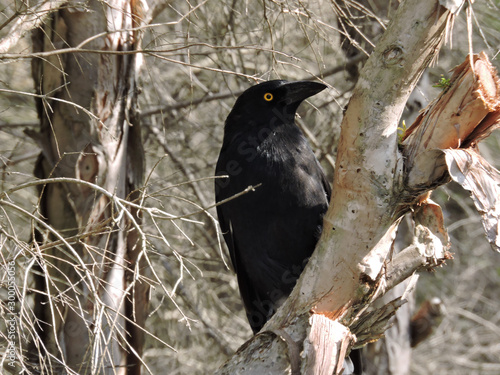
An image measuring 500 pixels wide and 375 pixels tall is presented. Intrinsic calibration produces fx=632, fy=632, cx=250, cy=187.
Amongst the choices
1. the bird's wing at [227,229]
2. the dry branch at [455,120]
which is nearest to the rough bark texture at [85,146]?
the bird's wing at [227,229]

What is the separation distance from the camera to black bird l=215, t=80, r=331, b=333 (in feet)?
11.8

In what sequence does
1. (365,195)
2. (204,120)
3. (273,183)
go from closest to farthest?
1. (365,195)
2. (273,183)
3. (204,120)

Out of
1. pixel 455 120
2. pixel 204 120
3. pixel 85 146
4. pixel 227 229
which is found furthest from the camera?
pixel 204 120

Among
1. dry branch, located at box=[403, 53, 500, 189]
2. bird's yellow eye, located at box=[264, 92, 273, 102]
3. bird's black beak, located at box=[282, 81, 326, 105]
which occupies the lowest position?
dry branch, located at box=[403, 53, 500, 189]

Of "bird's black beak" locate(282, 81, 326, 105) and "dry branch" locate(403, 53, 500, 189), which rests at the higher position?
"bird's black beak" locate(282, 81, 326, 105)

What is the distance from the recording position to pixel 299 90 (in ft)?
11.9

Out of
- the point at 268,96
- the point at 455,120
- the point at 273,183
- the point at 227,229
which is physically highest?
the point at 268,96

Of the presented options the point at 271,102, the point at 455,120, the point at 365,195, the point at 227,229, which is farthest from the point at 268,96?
the point at 455,120

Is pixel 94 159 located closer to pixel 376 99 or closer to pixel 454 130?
pixel 376 99

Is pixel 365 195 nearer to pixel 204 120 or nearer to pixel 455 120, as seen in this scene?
pixel 455 120

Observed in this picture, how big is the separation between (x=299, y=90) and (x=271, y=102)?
0.20 meters

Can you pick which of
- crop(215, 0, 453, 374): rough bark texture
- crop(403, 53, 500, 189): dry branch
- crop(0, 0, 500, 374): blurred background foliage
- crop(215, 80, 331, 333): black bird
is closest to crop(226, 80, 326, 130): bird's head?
crop(215, 80, 331, 333): black bird

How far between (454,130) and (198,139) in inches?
148

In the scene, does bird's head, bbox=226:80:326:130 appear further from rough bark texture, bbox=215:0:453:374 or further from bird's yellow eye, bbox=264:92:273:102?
rough bark texture, bbox=215:0:453:374
